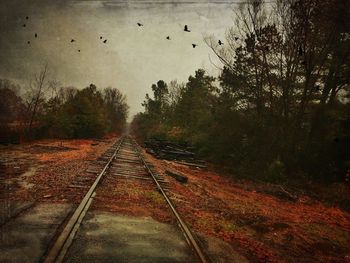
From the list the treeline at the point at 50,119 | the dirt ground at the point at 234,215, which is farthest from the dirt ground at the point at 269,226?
the treeline at the point at 50,119

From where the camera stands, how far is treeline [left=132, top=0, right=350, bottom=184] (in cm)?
1761

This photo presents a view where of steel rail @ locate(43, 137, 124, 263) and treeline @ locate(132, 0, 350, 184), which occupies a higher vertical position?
treeline @ locate(132, 0, 350, 184)

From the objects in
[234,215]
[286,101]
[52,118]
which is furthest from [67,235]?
[52,118]

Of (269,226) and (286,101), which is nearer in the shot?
(269,226)

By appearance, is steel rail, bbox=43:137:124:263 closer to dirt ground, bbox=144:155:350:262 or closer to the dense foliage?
dirt ground, bbox=144:155:350:262

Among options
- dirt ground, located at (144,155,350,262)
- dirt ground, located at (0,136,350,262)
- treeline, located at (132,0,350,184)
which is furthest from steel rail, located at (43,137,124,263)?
treeline, located at (132,0,350,184)

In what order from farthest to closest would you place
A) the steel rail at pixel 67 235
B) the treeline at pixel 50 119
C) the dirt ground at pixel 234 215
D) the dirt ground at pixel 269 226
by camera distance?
1. the treeline at pixel 50 119
2. the dirt ground at pixel 234 215
3. the dirt ground at pixel 269 226
4. the steel rail at pixel 67 235

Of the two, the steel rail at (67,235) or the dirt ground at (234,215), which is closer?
the steel rail at (67,235)

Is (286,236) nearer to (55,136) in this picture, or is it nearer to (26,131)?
(26,131)

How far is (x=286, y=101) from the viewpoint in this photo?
1989 centimetres

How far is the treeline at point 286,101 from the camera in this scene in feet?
57.8

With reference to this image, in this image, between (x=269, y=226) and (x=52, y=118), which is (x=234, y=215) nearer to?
(x=269, y=226)

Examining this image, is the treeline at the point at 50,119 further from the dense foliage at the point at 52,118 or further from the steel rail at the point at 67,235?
the steel rail at the point at 67,235

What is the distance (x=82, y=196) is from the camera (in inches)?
313
